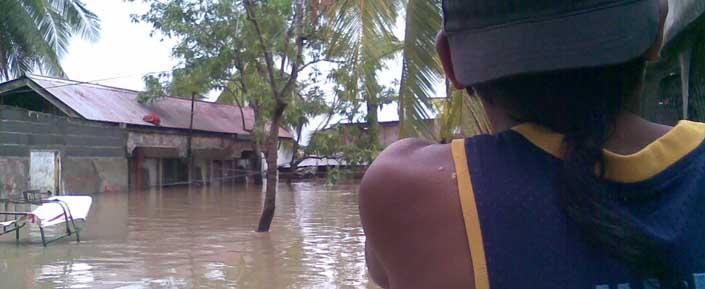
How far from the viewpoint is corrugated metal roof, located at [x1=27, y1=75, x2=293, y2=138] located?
2198 cm

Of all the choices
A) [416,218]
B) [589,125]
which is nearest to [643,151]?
[589,125]

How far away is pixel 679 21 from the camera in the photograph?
153 inches

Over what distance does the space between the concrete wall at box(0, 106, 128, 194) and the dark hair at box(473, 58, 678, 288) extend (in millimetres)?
18514

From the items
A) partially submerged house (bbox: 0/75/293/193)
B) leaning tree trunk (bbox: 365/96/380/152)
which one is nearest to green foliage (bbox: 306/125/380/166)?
leaning tree trunk (bbox: 365/96/380/152)

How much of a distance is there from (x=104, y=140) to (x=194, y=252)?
43.6 ft

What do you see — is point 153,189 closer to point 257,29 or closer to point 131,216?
point 131,216

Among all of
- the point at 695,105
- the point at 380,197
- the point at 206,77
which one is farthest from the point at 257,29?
the point at 380,197

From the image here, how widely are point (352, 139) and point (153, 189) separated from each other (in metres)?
8.22

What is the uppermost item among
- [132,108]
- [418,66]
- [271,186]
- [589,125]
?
[132,108]

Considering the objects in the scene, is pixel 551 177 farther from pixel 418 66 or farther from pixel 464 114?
pixel 464 114

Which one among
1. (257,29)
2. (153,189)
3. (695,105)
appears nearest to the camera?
(695,105)

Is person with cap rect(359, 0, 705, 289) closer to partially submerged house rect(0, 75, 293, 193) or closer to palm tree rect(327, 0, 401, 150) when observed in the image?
palm tree rect(327, 0, 401, 150)

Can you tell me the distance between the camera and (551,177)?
91 centimetres

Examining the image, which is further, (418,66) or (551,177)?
(418,66)
